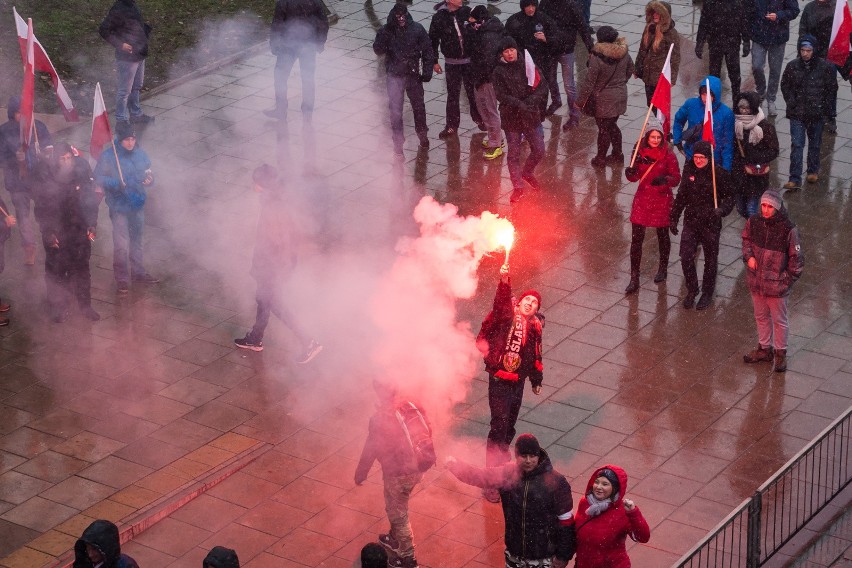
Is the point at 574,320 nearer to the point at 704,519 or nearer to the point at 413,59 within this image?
the point at 704,519

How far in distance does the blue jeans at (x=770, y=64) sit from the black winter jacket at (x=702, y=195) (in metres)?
4.88

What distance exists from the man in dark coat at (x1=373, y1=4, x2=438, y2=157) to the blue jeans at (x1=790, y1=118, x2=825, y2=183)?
4.10m

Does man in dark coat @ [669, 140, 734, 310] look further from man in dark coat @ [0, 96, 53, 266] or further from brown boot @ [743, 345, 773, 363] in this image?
man in dark coat @ [0, 96, 53, 266]

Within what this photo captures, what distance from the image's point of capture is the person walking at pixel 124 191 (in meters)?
13.7

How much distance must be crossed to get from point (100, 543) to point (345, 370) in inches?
190

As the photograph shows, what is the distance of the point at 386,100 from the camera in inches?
731

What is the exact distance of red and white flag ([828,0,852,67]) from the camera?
15430 mm

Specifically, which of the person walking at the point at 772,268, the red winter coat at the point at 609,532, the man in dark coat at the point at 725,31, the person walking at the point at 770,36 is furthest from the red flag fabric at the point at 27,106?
the person walking at the point at 770,36

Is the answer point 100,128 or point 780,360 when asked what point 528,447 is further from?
point 100,128

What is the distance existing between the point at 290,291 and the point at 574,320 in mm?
2778

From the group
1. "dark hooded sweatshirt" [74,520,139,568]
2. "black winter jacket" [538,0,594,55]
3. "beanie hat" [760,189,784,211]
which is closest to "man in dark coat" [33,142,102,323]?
"dark hooded sweatshirt" [74,520,139,568]

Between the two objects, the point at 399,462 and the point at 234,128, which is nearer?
the point at 399,462

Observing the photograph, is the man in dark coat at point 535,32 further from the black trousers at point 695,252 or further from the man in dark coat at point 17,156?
the man in dark coat at point 17,156

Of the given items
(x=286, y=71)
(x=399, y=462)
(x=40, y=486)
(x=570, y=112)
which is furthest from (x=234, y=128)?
(x=399, y=462)
